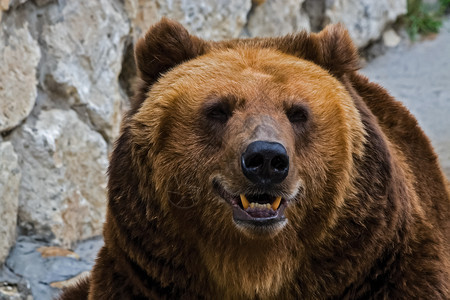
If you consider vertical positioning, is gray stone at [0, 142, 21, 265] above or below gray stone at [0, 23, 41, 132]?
below

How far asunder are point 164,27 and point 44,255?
6.85 feet

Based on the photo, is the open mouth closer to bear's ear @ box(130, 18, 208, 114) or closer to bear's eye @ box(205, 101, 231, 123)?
bear's eye @ box(205, 101, 231, 123)

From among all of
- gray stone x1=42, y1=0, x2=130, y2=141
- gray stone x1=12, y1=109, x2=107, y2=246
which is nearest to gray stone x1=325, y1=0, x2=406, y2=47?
gray stone x1=42, y1=0, x2=130, y2=141

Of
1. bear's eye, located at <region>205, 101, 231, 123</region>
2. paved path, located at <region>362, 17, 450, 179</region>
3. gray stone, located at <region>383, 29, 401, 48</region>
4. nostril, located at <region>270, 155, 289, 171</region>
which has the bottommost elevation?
paved path, located at <region>362, 17, 450, 179</region>

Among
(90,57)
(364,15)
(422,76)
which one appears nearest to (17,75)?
(90,57)

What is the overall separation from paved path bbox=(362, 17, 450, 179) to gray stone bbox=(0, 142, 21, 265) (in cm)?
502

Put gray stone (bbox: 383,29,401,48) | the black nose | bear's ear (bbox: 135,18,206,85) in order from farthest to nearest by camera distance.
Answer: gray stone (bbox: 383,29,401,48) < bear's ear (bbox: 135,18,206,85) < the black nose

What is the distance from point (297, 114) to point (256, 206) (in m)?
0.43

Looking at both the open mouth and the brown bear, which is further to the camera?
the brown bear

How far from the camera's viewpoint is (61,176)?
5227 millimetres

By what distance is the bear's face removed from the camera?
3100 mm

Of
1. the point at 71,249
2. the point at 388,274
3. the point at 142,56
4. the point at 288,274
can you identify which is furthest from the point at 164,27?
the point at 71,249

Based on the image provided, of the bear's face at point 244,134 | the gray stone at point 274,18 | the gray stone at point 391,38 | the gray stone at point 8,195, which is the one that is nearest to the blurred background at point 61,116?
the gray stone at point 8,195

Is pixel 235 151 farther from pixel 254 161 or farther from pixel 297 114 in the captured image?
pixel 297 114
